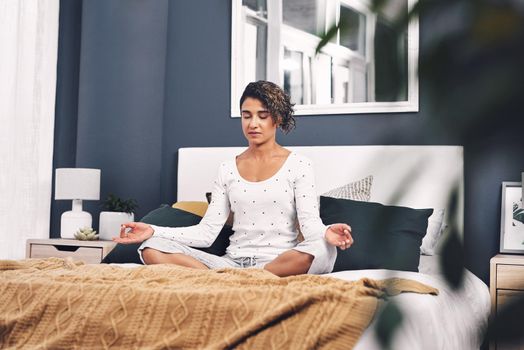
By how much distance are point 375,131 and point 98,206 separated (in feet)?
16.1

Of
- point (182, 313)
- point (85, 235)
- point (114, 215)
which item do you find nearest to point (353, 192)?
point (114, 215)

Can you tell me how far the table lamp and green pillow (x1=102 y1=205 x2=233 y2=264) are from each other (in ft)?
3.11

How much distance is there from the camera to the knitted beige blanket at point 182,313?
2.01m

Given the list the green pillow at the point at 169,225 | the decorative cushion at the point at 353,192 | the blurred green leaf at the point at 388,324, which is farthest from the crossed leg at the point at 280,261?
the blurred green leaf at the point at 388,324

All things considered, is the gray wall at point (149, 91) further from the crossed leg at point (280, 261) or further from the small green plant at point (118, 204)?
the crossed leg at point (280, 261)

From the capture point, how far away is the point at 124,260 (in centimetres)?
361

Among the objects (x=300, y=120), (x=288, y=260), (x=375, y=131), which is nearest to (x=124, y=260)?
(x=288, y=260)

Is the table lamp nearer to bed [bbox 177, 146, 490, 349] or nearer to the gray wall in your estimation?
the gray wall

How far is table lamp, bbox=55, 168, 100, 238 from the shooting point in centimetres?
453

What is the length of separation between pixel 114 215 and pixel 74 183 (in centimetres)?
32

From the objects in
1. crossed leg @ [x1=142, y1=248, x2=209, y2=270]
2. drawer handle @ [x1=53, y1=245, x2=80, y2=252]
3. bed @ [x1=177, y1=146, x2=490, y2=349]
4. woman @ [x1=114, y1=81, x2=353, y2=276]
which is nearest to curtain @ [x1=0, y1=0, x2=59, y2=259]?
drawer handle @ [x1=53, y1=245, x2=80, y2=252]

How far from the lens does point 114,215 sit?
4547 mm

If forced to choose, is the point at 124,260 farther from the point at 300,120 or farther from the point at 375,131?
the point at 375,131

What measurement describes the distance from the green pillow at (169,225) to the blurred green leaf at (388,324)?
3310 mm
